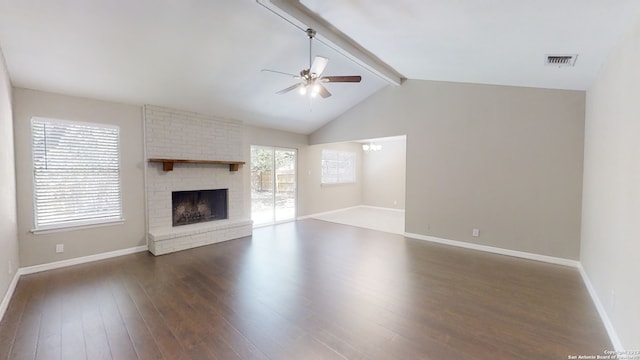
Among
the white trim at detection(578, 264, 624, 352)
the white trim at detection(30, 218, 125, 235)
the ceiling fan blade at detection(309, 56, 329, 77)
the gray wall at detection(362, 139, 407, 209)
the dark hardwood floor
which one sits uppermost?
the ceiling fan blade at detection(309, 56, 329, 77)

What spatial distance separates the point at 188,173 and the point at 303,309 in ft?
12.1

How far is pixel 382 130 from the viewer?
588 centimetres

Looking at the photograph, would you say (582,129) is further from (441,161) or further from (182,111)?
(182,111)

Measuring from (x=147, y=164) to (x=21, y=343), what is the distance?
2.93m

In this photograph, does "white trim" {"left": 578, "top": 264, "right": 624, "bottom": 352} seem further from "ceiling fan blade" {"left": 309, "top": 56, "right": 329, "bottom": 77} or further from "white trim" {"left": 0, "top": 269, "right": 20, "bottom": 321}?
"white trim" {"left": 0, "top": 269, "right": 20, "bottom": 321}

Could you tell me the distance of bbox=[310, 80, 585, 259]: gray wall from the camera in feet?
12.8

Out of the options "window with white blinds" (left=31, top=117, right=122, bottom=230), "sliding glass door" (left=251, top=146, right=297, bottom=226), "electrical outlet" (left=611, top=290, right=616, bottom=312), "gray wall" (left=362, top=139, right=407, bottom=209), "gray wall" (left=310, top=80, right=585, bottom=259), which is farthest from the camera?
"gray wall" (left=362, top=139, right=407, bottom=209)

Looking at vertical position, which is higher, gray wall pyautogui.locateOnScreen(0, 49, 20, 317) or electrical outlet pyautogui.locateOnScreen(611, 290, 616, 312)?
gray wall pyautogui.locateOnScreen(0, 49, 20, 317)

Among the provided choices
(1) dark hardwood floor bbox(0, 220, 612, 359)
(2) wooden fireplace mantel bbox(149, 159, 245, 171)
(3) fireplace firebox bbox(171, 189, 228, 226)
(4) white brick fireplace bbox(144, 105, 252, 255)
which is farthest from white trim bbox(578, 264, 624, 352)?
(3) fireplace firebox bbox(171, 189, 228, 226)

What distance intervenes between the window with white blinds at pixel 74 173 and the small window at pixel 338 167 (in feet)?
17.2

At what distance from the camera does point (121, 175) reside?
14.2ft

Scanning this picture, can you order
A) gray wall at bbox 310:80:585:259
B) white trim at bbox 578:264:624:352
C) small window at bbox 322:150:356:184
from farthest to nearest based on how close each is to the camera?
small window at bbox 322:150:356:184 → gray wall at bbox 310:80:585:259 → white trim at bbox 578:264:624:352

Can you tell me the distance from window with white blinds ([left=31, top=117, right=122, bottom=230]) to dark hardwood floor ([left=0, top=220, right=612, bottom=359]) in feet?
2.51

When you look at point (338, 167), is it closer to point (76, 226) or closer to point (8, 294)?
point (76, 226)
